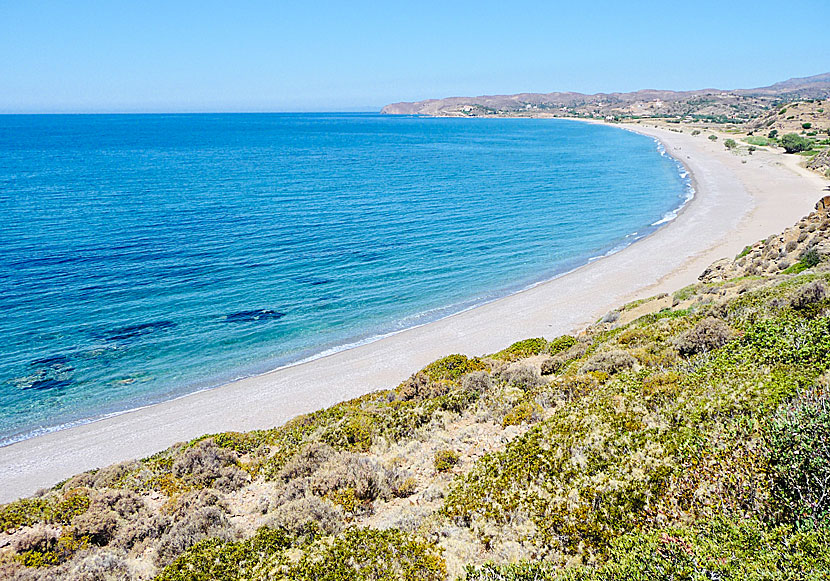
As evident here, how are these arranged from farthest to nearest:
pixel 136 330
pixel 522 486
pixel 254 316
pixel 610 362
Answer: pixel 254 316, pixel 136 330, pixel 610 362, pixel 522 486

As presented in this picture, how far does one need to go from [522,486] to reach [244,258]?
3264 centimetres

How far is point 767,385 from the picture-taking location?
9578mm

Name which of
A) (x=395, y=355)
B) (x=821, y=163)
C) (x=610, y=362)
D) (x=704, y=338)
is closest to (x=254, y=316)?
(x=395, y=355)

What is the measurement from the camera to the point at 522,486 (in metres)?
8.88

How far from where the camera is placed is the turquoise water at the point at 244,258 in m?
23.1

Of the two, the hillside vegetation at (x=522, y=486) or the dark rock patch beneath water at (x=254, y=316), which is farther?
the dark rock patch beneath water at (x=254, y=316)

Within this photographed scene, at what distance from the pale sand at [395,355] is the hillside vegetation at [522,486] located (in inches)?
190

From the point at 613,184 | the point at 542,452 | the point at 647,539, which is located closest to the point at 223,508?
the point at 542,452

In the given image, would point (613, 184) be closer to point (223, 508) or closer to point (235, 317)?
point (235, 317)

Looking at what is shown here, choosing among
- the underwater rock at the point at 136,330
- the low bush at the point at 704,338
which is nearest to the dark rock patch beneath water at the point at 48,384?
the underwater rock at the point at 136,330

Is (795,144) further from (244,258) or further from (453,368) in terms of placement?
(453,368)

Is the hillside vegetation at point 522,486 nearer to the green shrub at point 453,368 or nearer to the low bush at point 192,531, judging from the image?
the low bush at point 192,531

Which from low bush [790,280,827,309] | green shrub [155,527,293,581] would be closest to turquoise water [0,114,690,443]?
green shrub [155,527,293,581]

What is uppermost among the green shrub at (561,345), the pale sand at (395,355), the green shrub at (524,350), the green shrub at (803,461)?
the green shrub at (803,461)
